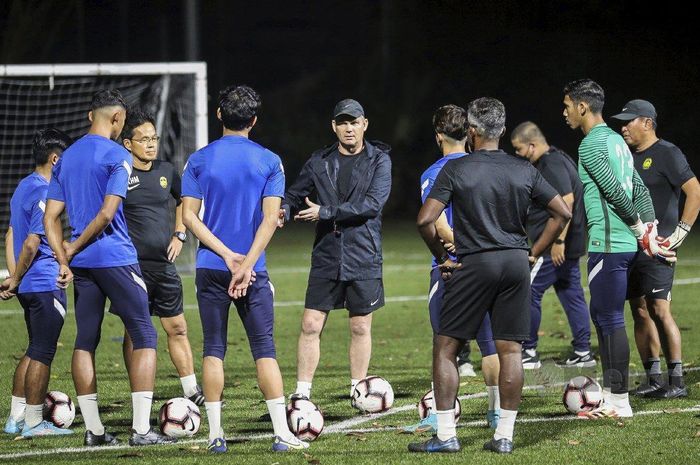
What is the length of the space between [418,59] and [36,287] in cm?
2998

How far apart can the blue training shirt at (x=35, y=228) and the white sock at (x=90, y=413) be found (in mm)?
927

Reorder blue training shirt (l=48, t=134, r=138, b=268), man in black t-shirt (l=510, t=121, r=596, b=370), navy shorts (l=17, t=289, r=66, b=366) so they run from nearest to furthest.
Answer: blue training shirt (l=48, t=134, r=138, b=268), navy shorts (l=17, t=289, r=66, b=366), man in black t-shirt (l=510, t=121, r=596, b=370)

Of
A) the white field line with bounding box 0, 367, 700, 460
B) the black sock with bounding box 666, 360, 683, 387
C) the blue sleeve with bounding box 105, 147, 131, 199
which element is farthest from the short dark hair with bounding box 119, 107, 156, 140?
the black sock with bounding box 666, 360, 683, 387

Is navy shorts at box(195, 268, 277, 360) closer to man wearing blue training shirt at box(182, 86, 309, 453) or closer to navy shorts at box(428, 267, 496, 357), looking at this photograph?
man wearing blue training shirt at box(182, 86, 309, 453)

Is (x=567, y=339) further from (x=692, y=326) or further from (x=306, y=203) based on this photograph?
(x=306, y=203)

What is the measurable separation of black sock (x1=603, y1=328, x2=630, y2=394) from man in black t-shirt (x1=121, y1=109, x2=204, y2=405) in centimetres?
306

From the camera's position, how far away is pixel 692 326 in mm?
12734

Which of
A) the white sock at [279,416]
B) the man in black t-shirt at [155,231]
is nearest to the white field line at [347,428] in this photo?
the white sock at [279,416]

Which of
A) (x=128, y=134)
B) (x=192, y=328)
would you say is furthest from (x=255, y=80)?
(x=128, y=134)

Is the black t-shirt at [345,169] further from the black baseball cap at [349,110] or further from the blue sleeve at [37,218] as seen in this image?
the blue sleeve at [37,218]

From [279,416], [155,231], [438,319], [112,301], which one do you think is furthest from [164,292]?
[438,319]

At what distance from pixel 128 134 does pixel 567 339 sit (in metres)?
5.81

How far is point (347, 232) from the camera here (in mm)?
8531

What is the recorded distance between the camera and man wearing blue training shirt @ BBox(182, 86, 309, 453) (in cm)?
673
